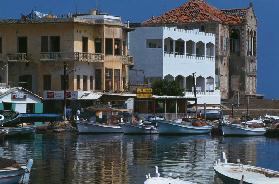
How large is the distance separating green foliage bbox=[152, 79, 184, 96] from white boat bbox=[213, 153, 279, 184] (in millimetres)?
46532

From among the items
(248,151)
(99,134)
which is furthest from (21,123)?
(248,151)

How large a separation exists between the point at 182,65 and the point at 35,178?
2152 inches

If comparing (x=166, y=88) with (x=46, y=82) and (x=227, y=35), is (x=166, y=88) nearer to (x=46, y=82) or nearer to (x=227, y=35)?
(x=46, y=82)

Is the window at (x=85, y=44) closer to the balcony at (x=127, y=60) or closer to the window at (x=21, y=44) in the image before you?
the balcony at (x=127, y=60)

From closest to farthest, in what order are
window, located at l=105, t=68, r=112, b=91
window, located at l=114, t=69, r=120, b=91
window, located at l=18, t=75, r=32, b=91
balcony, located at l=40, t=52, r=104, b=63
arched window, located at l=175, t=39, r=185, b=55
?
balcony, located at l=40, t=52, r=104, b=63, window, located at l=18, t=75, r=32, b=91, window, located at l=105, t=68, r=112, b=91, window, located at l=114, t=69, r=120, b=91, arched window, located at l=175, t=39, r=185, b=55

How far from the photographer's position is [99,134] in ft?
219

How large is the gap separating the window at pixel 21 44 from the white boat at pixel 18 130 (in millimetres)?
18558

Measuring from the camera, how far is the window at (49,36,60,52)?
77.1 meters

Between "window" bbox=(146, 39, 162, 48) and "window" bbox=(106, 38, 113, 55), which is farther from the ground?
"window" bbox=(146, 39, 162, 48)

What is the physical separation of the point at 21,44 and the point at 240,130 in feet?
78.4

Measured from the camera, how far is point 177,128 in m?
68.6

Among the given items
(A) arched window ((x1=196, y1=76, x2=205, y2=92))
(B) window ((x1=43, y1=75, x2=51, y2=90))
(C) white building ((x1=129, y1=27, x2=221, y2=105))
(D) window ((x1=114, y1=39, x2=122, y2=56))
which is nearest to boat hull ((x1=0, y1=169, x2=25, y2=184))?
(B) window ((x1=43, y1=75, x2=51, y2=90))

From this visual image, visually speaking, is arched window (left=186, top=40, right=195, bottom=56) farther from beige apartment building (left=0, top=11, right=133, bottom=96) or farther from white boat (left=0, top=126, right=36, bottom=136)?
white boat (left=0, top=126, right=36, bottom=136)

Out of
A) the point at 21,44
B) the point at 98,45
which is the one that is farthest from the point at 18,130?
the point at 98,45
